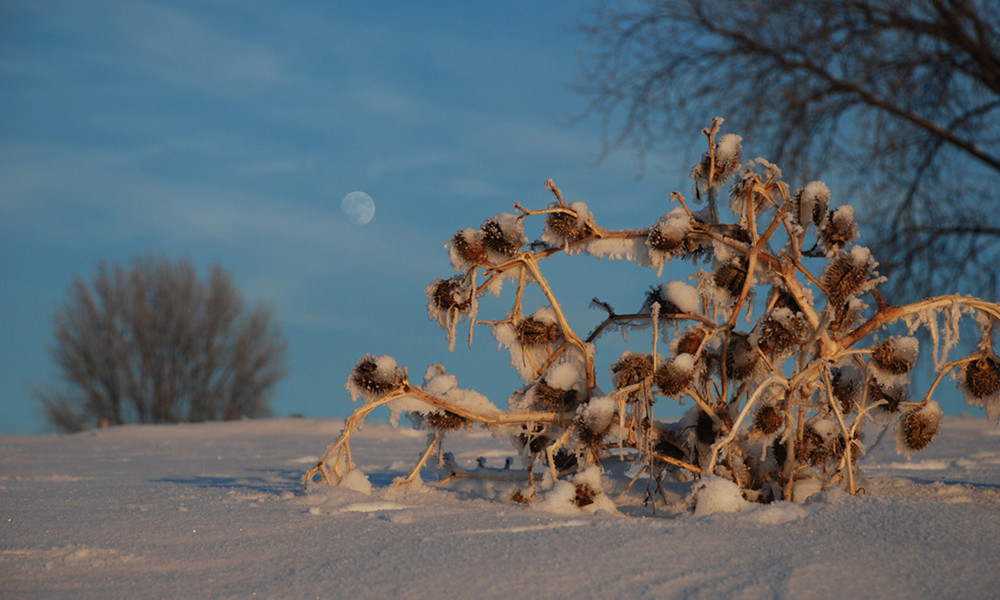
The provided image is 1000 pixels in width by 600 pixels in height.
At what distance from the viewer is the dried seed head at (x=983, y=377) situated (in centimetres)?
152

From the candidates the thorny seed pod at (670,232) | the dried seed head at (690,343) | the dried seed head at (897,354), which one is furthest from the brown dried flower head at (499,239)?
the dried seed head at (897,354)

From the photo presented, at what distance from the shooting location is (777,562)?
39.8 inches

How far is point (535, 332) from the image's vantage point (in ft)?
5.11

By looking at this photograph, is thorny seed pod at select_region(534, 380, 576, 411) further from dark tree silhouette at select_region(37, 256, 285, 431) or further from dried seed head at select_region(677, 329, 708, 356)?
dark tree silhouette at select_region(37, 256, 285, 431)

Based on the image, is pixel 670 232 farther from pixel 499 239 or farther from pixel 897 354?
pixel 897 354

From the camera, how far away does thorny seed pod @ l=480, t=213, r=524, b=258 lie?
1.50 meters

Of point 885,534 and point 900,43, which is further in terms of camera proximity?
point 900,43

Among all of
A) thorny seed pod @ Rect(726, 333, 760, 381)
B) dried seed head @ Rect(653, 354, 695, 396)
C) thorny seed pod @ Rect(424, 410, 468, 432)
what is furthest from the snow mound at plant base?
thorny seed pod @ Rect(424, 410, 468, 432)

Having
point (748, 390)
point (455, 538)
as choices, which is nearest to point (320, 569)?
point (455, 538)

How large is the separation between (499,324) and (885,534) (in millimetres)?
772

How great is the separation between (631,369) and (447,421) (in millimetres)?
392

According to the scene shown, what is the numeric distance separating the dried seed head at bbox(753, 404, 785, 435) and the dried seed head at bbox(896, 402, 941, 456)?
0.88 feet

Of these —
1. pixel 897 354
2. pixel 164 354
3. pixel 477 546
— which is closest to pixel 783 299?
pixel 897 354

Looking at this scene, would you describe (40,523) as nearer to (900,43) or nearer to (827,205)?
(827,205)
